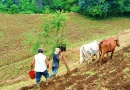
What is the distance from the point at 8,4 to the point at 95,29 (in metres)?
24.8

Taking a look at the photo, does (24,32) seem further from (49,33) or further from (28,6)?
(28,6)

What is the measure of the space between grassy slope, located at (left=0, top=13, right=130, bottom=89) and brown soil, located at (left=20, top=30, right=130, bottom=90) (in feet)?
26.3

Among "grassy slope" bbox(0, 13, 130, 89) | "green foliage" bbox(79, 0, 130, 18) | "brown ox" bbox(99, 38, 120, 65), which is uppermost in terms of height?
"brown ox" bbox(99, 38, 120, 65)

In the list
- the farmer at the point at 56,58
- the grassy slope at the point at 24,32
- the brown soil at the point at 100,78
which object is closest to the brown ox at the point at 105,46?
the brown soil at the point at 100,78

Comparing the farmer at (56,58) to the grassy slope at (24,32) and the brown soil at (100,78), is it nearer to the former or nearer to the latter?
the brown soil at (100,78)

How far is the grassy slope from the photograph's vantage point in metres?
25.5

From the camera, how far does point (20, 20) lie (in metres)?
43.3

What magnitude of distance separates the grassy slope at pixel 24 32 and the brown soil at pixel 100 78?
8003 mm

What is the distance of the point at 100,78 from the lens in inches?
490

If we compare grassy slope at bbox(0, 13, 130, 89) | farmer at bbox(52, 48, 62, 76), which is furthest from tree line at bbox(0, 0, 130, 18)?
farmer at bbox(52, 48, 62, 76)

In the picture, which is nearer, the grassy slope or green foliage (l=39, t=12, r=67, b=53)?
green foliage (l=39, t=12, r=67, b=53)

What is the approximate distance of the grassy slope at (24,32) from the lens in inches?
1003

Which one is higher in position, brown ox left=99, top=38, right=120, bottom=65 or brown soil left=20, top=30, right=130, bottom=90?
brown ox left=99, top=38, right=120, bottom=65

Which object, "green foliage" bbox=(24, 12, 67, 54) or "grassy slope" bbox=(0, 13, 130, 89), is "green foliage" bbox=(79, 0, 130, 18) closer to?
"grassy slope" bbox=(0, 13, 130, 89)
